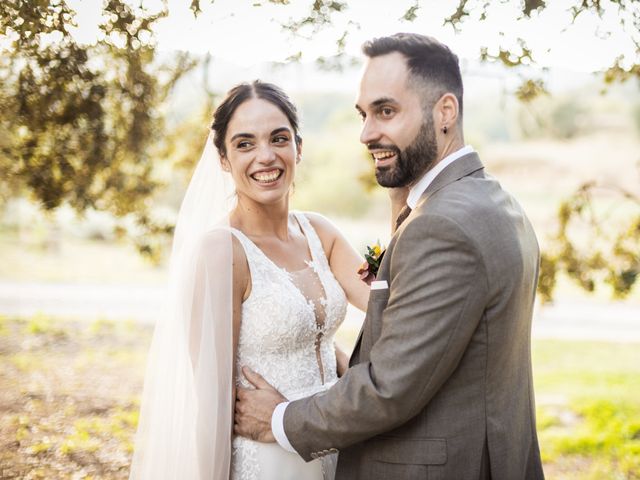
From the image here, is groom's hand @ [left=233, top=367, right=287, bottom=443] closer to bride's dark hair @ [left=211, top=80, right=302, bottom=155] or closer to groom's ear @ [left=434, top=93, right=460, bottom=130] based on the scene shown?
bride's dark hair @ [left=211, top=80, right=302, bottom=155]

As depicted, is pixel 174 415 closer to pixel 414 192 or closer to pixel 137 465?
pixel 137 465

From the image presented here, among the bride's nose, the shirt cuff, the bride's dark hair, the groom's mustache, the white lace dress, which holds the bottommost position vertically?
the shirt cuff

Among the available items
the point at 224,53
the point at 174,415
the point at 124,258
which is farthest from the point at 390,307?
the point at 124,258

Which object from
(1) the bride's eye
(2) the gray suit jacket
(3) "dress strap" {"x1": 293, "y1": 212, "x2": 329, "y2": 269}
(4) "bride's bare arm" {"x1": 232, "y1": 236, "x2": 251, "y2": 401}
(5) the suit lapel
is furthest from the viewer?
(3) "dress strap" {"x1": 293, "y1": 212, "x2": 329, "y2": 269}

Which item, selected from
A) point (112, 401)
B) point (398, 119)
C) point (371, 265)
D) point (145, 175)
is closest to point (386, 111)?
point (398, 119)

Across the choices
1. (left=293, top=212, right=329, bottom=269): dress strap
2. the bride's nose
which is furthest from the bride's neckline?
the bride's nose

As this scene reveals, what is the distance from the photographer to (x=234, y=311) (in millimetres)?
2709

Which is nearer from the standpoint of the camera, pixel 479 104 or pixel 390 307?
pixel 390 307

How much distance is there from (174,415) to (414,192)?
4.32ft

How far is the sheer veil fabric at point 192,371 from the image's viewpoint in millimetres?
2602

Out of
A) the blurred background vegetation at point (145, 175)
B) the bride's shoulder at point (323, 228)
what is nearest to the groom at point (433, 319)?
the blurred background vegetation at point (145, 175)

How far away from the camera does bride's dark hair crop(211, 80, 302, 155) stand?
2.91m

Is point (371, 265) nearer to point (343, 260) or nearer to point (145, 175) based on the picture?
point (343, 260)

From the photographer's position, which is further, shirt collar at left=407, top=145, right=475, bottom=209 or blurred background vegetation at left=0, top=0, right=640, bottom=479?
blurred background vegetation at left=0, top=0, right=640, bottom=479
